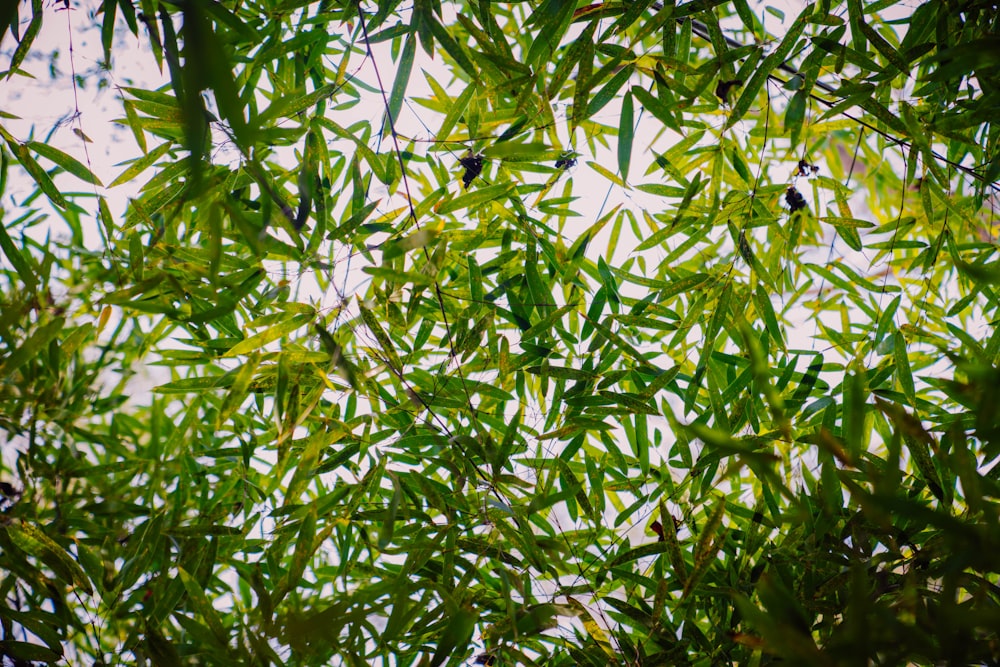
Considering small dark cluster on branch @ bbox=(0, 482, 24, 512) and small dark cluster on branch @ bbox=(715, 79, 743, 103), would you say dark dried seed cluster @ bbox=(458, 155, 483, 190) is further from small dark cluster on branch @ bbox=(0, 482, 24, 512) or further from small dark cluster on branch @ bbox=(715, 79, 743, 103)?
small dark cluster on branch @ bbox=(0, 482, 24, 512)

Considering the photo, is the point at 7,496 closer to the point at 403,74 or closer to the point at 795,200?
the point at 403,74

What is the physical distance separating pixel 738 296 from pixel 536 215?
36 cm

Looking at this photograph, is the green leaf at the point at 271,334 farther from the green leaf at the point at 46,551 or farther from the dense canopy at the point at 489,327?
the green leaf at the point at 46,551

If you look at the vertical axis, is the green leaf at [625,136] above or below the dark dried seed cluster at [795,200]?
below

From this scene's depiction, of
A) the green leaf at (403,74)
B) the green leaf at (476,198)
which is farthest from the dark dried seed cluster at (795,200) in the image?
the green leaf at (403,74)

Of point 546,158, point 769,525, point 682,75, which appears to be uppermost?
point 682,75

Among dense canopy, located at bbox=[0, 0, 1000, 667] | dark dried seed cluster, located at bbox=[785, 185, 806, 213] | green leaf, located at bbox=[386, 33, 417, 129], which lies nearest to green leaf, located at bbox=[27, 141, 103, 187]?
dense canopy, located at bbox=[0, 0, 1000, 667]

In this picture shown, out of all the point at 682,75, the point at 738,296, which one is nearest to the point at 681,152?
the point at 682,75

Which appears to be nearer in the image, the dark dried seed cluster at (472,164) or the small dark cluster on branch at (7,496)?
the dark dried seed cluster at (472,164)

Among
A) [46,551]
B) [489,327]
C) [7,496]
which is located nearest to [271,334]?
[489,327]

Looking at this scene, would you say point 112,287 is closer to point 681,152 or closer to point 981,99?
point 681,152

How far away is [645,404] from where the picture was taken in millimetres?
836

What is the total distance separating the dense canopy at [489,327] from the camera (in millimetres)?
727

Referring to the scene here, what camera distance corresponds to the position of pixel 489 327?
889 millimetres
